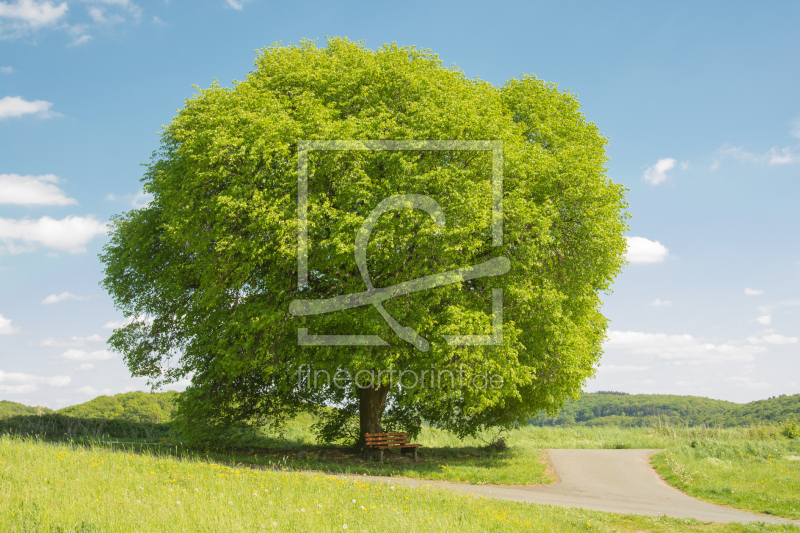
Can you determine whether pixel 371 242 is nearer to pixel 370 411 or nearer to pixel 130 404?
pixel 370 411

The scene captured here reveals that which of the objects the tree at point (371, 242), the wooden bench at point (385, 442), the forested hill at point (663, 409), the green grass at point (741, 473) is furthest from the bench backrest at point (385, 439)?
the forested hill at point (663, 409)

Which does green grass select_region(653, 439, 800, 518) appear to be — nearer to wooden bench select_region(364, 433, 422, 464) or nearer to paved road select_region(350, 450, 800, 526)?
paved road select_region(350, 450, 800, 526)

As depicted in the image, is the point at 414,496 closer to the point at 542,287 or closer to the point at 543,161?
the point at 542,287

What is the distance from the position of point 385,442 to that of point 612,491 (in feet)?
22.7

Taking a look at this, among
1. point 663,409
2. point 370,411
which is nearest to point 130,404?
point 370,411

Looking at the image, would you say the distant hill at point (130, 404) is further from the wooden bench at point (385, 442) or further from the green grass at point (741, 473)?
the green grass at point (741, 473)

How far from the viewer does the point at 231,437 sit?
56.0 ft

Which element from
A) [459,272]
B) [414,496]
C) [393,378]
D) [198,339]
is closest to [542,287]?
[459,272]

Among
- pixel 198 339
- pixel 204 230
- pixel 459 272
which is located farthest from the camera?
pixel 198 339

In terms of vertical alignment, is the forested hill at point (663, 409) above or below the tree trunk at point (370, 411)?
below

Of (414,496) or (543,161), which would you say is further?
(543,161)

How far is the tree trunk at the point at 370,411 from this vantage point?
1845cm

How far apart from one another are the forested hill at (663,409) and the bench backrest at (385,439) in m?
53.5

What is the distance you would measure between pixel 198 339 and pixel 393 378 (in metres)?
6.66
